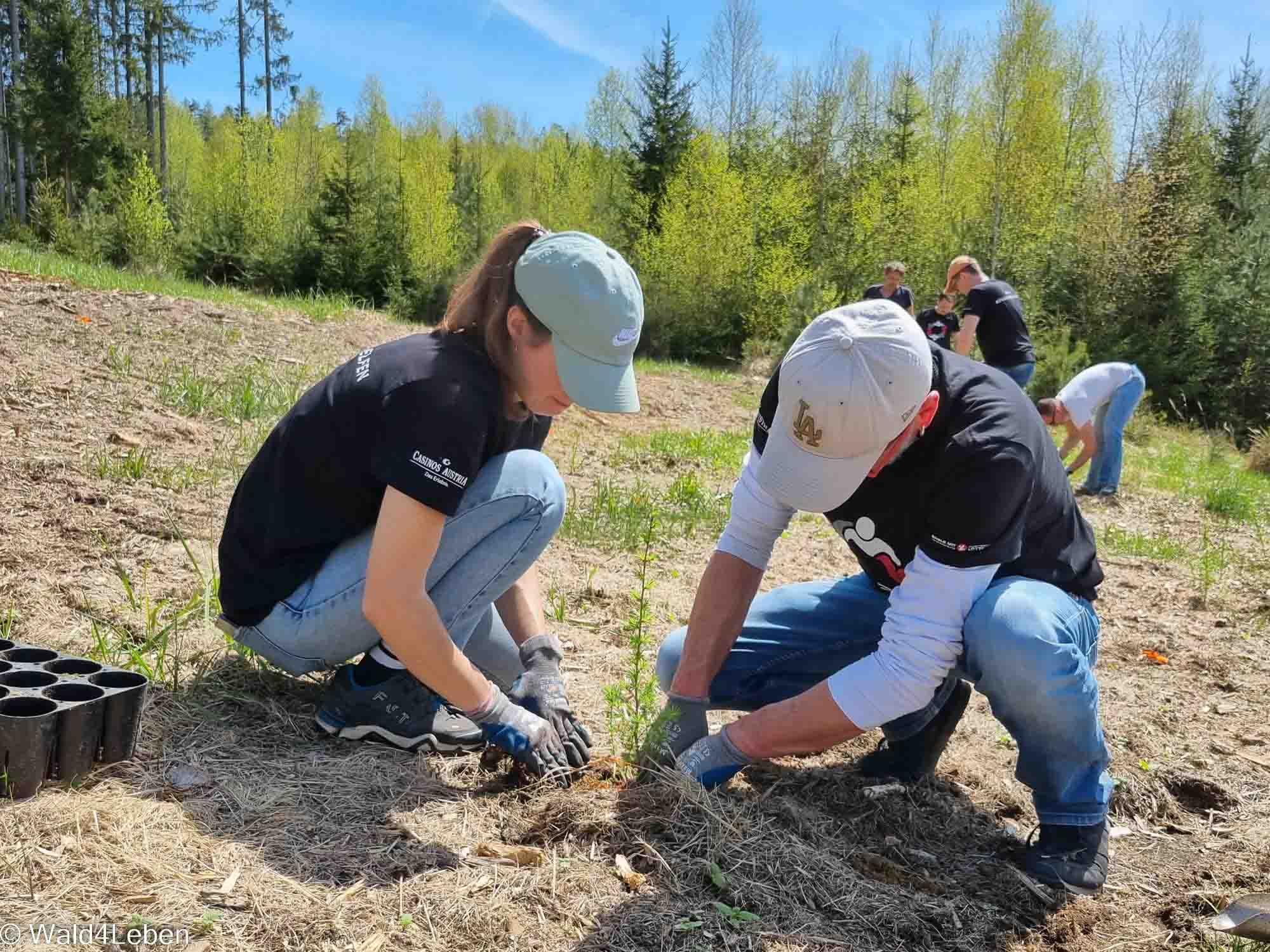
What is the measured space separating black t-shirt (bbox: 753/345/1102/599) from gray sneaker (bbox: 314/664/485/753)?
42.5 inches

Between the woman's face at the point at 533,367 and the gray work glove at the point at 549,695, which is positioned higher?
the woman's face at the point at 533,367

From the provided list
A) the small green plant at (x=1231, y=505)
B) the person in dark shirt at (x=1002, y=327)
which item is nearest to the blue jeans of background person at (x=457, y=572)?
the person in dark shirt at (x=1002, y=327)

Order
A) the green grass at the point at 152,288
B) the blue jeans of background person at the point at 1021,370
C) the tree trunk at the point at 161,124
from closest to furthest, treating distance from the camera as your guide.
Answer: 1. the blue jeans of background person at the point at 1021,370
2. the green grass at the point at 152,288
3. the tree trunk at the point at 161,124

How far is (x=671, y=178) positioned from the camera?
24812mm

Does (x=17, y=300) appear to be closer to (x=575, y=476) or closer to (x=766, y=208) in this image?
(x=575, y=476)

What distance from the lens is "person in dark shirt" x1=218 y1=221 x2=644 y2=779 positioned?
1920 mm

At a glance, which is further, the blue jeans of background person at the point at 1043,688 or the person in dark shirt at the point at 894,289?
the person in dark shirt at the point at 894,289

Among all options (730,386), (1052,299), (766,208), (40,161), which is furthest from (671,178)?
(40,161)

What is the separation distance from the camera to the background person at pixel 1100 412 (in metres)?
7.27

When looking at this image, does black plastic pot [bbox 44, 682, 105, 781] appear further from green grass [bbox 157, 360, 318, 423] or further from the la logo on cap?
green grass [bbox 157, 360, 318, 423]

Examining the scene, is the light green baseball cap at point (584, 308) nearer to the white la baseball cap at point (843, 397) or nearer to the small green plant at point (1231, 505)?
the white la baseball cap at point (843, 397)

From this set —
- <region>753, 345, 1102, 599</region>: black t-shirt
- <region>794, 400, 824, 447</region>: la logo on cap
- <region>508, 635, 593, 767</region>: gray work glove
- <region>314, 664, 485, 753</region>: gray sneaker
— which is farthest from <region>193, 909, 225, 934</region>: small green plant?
<region>753, 345, 1102, 599</region>: black t-shirt

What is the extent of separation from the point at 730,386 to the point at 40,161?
76.5 feet
